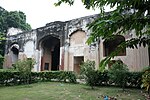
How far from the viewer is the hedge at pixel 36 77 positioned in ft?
43.6

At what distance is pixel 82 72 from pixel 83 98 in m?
3.63

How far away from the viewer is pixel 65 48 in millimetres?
19234

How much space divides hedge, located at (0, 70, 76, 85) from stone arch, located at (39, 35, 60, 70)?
654 centimetres

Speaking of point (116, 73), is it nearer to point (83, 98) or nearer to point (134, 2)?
point (83, 98)

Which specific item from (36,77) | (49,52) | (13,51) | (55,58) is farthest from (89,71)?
(13,51)

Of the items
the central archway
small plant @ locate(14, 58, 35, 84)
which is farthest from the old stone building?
small plant @ locate(14, 58, 35, 84)

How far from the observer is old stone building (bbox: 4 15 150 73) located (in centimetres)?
1517

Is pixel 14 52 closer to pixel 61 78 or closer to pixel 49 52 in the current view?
pixel 49 52

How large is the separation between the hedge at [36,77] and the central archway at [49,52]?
6.54 metres

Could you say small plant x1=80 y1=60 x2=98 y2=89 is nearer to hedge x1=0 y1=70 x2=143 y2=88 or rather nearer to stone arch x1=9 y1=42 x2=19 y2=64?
hedge x1=0 y1=70 x2=143 y2=88

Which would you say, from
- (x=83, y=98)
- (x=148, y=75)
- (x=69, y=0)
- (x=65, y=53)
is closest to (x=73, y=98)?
(x=83, y=98)

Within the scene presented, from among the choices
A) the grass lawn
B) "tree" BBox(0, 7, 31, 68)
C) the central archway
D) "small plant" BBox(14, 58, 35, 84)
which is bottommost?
the grass lawn

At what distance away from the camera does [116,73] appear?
33.6 feet

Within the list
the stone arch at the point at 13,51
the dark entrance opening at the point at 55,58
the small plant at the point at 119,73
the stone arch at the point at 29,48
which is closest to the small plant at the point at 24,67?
the small plant at the point at 119,73
